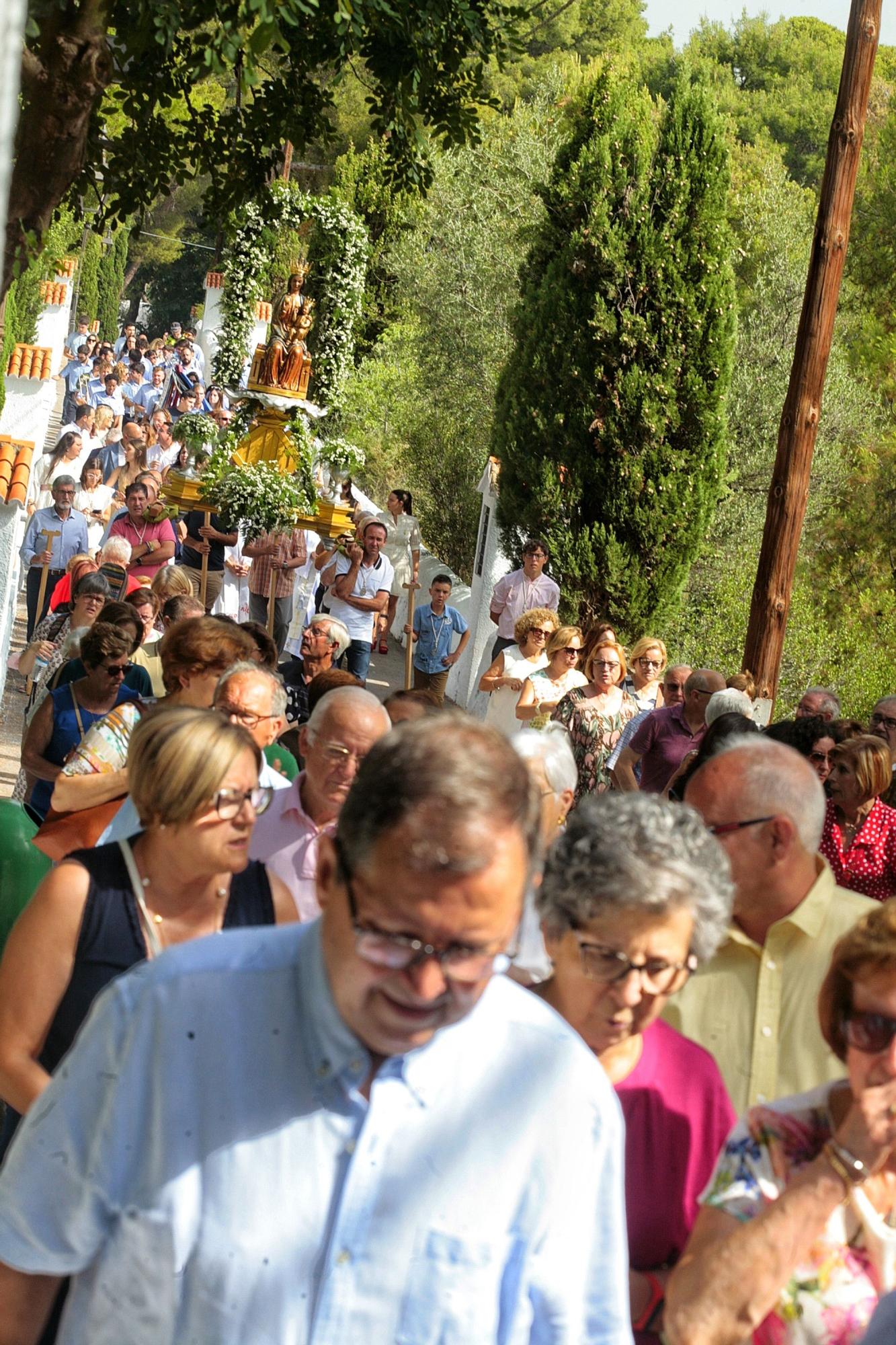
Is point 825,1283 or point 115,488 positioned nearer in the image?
point 825,1283

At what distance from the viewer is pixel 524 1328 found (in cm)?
194

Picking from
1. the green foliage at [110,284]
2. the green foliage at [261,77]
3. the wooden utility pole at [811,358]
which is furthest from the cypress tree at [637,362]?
the green foliage at [110,284]

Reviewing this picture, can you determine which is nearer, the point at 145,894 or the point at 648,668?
the point at 145,894

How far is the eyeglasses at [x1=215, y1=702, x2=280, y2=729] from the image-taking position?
5.05 metres

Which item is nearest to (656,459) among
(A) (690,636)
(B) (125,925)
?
(A) (690,636)

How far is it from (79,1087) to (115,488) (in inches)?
661

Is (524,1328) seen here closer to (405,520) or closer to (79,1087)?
(79,1087)

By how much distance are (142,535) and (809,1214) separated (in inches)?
397

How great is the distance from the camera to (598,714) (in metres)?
8.18

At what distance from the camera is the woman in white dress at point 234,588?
14477 mm

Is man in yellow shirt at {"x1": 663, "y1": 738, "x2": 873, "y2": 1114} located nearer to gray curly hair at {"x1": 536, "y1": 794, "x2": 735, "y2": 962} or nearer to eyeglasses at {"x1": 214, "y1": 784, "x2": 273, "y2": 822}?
gray curly hair at {"x1": 536, "y1": 794, "x2": 735, "y2": 962}

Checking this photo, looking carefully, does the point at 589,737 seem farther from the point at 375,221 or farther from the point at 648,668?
the point at 375,221

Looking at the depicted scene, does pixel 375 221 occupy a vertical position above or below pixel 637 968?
above

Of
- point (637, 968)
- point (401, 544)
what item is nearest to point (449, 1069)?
point (637, 968)
